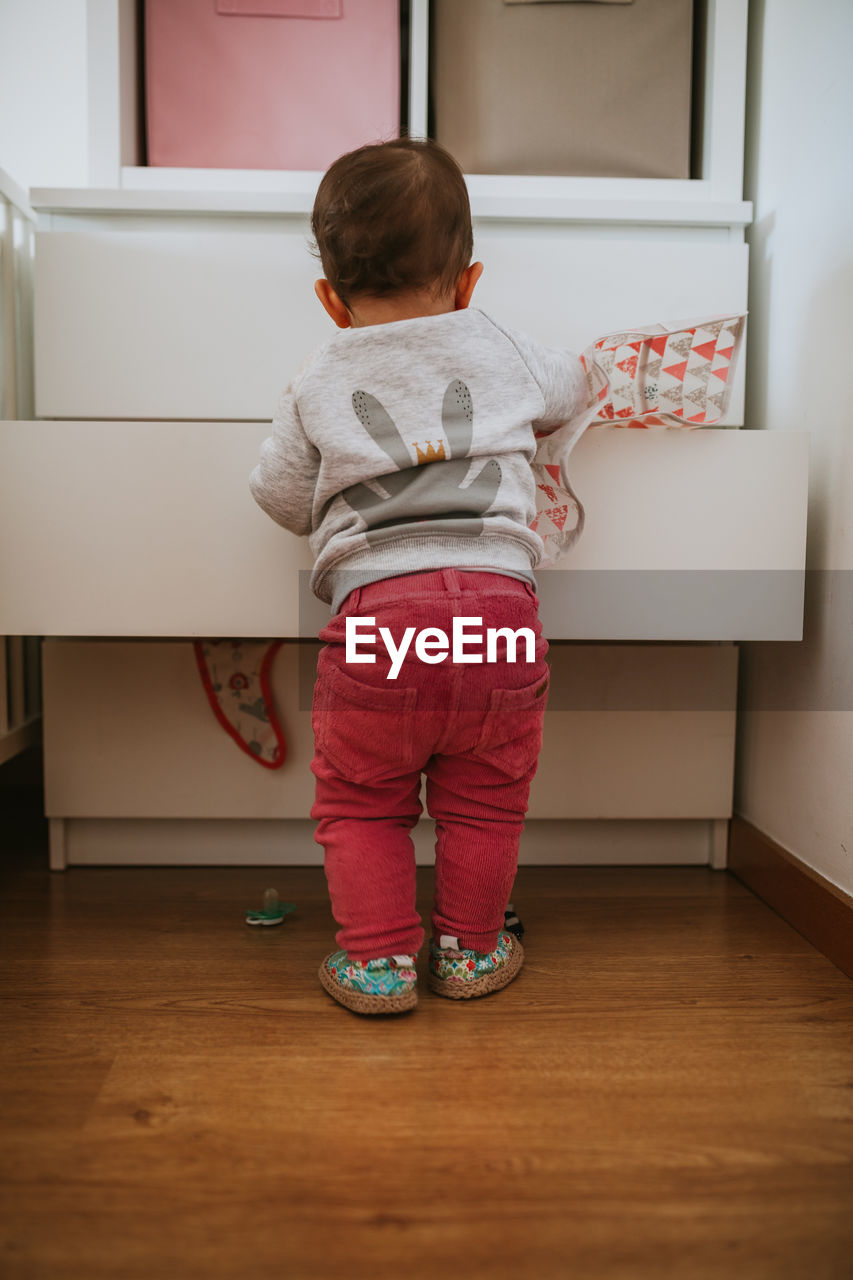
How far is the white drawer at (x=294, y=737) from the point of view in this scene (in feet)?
3.99

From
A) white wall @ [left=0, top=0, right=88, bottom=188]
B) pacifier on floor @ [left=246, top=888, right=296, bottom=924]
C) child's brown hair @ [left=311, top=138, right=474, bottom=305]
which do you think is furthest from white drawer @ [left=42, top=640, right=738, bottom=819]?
white wall @ [left=0, top=0, right=88, bottom=188]

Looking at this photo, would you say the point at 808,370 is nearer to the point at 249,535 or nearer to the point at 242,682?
the point at 249,535

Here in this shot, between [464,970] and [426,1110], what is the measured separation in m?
0.21

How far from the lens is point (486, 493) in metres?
0.87

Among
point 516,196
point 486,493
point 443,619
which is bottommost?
point 443,619

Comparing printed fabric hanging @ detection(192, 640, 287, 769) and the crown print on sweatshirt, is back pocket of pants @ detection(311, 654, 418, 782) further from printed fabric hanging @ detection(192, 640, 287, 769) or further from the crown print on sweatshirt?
printed fabric hanging @ detection(192, 640, 287, 769)

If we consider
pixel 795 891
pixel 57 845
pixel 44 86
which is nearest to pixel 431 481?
pixel 795 891

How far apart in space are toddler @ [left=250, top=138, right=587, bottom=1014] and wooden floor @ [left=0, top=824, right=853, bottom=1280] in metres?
0.10

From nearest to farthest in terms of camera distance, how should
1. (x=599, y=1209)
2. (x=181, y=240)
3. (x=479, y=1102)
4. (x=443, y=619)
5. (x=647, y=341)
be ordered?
(x=599, y=1209), (x=479, y=1102), (x=443, y=619), (x=647, y=341), (x=181, y=240)

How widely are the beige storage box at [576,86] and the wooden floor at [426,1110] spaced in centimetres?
100

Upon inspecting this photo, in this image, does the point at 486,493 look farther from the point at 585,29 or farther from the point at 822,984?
the point at 585,29

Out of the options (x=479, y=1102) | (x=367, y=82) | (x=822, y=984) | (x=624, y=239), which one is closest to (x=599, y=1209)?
(x=479, y=1102)

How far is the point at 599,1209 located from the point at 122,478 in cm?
80

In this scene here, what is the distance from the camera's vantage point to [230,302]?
1105 mm
